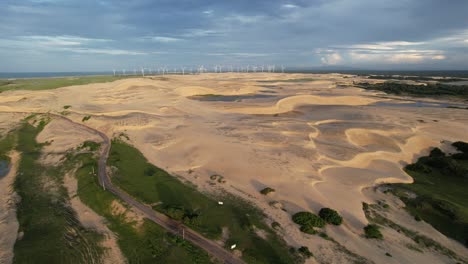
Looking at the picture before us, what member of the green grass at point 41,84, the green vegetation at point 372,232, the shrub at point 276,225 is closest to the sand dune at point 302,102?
the shrub at point 276,225

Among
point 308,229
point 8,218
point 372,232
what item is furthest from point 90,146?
point 372,232

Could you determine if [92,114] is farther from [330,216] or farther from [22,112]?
[330,216]

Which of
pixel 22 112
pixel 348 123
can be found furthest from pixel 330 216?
pixel 22 112

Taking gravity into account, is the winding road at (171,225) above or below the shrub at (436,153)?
below

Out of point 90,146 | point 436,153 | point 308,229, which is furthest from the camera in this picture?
point 90,146

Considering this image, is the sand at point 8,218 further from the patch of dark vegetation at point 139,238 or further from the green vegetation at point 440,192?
the green vegetation at point 440,192

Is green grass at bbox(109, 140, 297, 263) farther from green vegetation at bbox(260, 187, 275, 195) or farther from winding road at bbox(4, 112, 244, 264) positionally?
green vegetation at bbox(260, 187, 275, 195)

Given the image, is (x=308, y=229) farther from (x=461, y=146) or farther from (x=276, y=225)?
(x=461, y=146)

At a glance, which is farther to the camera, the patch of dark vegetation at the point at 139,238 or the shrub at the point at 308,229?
the shrub at the point at 308,229

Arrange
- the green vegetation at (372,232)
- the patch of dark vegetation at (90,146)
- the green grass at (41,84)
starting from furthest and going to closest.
Answer: 1. the green grass at (41,84)
2. the patch of dark vegetation at (90,146)
3. the green vegetation at (372,232)
